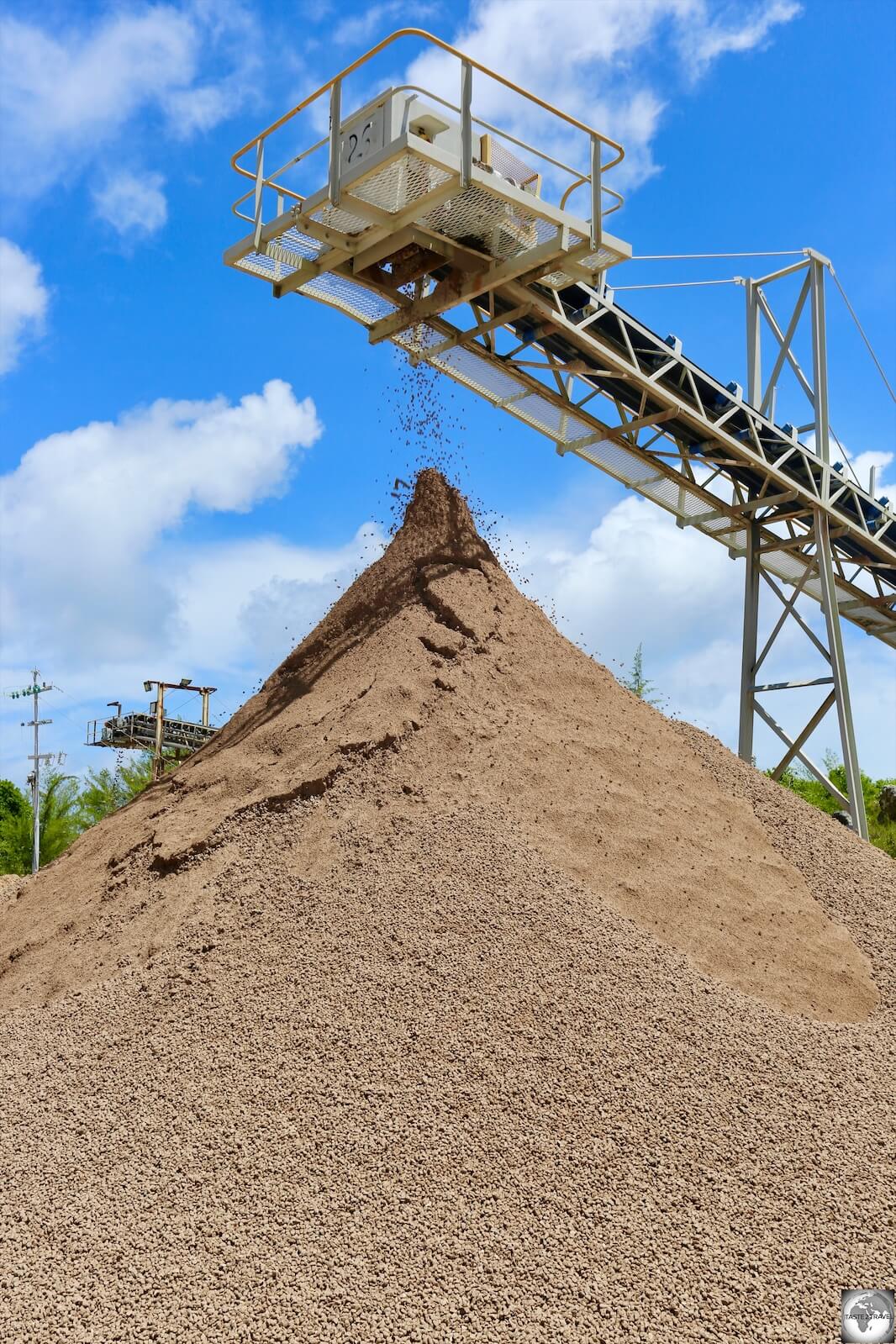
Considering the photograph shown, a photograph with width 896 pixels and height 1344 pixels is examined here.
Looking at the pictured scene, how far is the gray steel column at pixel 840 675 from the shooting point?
1488 centimetres

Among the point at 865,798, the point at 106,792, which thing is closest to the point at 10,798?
the point at 106,792

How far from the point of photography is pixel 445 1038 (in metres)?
6.60

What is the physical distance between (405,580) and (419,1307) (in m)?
→ 6.94

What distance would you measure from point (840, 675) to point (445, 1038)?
10115 millimetres

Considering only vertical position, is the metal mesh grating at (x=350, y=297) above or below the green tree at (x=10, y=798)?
above

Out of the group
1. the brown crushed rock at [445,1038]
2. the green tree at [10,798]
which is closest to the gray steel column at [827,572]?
the brown crushed rock at [445,1038]

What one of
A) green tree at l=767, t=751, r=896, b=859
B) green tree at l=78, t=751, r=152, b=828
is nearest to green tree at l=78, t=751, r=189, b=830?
green tree at l=78, t=751, r=152, b=828

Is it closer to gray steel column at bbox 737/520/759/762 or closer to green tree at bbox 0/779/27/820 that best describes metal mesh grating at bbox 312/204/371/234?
gray steel column at bbox 737/520/759/762

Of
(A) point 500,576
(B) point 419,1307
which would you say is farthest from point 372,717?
(B) point 419,1307

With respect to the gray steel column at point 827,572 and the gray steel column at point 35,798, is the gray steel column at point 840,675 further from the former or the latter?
the gray steel column at point 35,798

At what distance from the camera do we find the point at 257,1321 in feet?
17.1

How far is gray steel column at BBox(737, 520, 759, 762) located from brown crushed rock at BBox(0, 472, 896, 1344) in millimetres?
5098

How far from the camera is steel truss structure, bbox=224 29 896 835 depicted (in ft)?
30.3

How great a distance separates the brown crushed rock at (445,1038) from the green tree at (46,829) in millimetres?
22719
